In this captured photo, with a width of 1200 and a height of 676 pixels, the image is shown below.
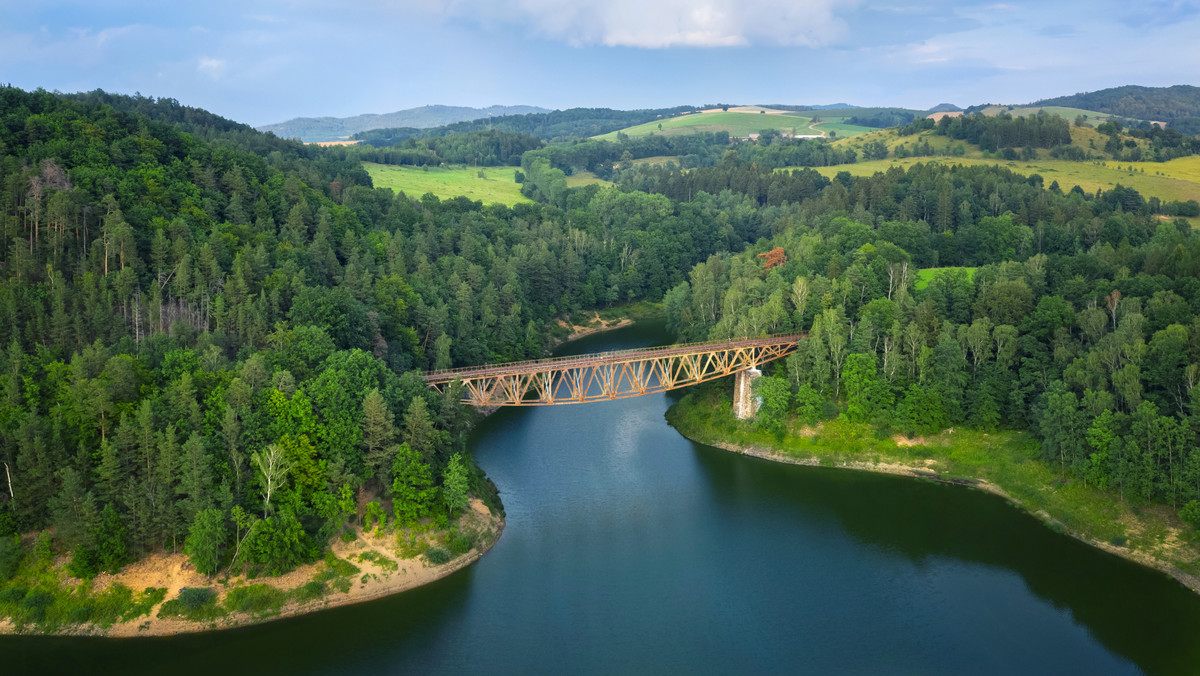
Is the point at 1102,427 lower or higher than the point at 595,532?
higher

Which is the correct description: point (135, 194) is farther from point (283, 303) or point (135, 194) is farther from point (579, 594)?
point (579, 594)

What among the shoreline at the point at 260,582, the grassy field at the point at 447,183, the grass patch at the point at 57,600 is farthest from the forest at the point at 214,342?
the grassy field at the point at 447,183

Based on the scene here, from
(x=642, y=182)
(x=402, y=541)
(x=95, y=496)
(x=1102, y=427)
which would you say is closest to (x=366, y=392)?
(x=402, y=541)

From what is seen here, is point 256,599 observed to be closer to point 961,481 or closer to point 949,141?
point 961,481

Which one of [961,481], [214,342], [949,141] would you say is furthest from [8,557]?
[949,141]

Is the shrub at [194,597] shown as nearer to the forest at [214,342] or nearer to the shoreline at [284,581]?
the shoreline at [284,581]

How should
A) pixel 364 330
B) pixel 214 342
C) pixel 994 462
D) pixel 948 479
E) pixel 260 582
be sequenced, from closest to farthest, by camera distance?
pixel 260 582, pixel 214 342, pixel 994 462, pixel 948 479, pixel 364 330
